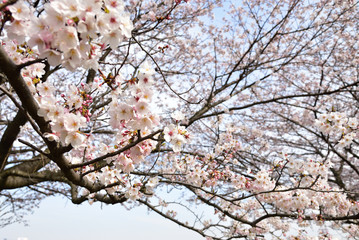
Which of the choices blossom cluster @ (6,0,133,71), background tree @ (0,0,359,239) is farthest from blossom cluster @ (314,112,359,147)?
blossom cluster @ (6,0,133,71)

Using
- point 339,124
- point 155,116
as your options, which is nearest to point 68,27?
point 155,116

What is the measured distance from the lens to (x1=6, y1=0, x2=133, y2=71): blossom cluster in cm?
109

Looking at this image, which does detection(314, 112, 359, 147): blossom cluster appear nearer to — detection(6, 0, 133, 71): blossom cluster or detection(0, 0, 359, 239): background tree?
detection(0, 0, 359, 239): background tree

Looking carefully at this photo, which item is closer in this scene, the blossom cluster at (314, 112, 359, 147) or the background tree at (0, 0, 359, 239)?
the background tree at (0, 0, 359, 239)

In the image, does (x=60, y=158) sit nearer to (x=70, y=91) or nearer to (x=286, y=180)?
(x=70, y=91)

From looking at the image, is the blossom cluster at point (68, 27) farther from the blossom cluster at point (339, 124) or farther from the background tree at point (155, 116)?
the blossom cluster at point (339, 124)

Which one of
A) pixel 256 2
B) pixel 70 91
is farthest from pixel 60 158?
pixel 256 2

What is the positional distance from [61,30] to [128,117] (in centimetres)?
66

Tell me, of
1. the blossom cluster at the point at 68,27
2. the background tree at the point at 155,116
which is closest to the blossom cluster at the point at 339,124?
the background tree at the point at 155,116

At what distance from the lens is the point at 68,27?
1.10 m

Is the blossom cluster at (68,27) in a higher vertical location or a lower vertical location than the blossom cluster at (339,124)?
lower

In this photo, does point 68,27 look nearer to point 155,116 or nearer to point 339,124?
point 155,116

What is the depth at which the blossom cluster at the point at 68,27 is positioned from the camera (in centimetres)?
Answer: 109

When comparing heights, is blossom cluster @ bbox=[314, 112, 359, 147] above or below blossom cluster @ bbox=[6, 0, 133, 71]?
above
